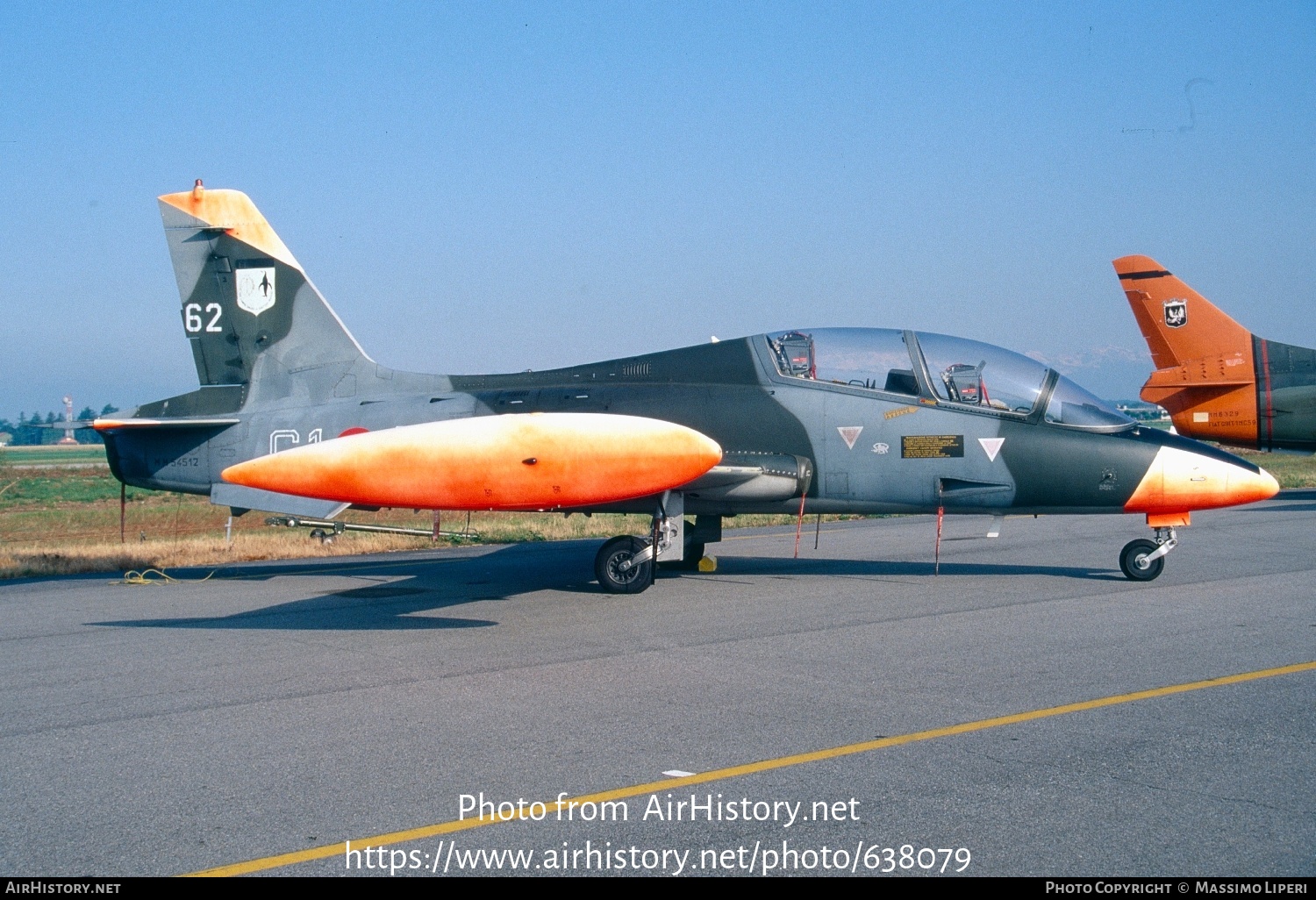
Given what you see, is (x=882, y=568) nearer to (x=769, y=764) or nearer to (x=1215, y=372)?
(x=769, y=764)

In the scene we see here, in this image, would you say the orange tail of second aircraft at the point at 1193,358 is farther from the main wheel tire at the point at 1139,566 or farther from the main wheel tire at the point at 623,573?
the main wheel tire at the point at 623,573

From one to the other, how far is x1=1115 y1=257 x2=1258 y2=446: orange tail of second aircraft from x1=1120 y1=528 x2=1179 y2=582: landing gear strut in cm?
1563

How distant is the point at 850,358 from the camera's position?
42.2ft

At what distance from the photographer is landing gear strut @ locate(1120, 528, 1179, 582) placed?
40.7ft

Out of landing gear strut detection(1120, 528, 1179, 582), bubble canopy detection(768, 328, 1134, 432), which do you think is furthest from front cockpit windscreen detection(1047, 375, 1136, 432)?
landing gear strut detection(1120, 528, 1179, 582)

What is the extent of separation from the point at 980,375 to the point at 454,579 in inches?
268

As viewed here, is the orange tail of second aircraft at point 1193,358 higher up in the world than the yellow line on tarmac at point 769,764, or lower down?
higher up

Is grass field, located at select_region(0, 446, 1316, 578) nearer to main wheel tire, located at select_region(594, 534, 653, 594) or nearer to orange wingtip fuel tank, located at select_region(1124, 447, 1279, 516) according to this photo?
main wheel tire, located at select_region(594, 534, 653, 594)

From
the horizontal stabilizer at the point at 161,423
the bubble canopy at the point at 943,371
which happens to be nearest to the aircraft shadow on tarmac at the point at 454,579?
the bubble canopy at the point at 943,371

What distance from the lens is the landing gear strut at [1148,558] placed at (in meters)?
12.4

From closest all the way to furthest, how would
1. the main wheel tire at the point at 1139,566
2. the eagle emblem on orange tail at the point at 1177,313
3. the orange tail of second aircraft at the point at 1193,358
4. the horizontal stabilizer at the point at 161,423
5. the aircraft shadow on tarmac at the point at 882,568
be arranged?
the main wheel tire at the point at 1139,566
the aircraft shadow on tarmac at the point at 882,568
the horizontal stabilizer at the point at 161,423
the orange tail of second aircraft at the point at 1193,358
the eagle emblem on orange tail at the point at 1177,313

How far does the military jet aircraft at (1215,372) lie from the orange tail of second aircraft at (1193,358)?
0.8 inches

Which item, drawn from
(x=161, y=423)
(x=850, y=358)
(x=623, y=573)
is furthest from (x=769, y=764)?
(x=161, y=423)

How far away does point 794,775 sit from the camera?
18.1ft
